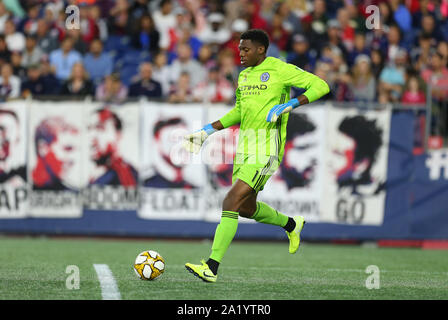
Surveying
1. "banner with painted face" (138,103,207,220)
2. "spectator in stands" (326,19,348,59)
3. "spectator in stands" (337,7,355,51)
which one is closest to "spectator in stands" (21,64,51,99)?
"banner with painted face" (138,103,207,220)

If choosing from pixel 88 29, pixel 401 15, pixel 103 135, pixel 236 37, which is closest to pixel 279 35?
pixel 236 37

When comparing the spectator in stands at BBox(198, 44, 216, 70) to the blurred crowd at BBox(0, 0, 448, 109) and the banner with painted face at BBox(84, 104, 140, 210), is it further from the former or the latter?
the banner with painted face at BBox(84, 104, 140, 210)

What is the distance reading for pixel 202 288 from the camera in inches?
284

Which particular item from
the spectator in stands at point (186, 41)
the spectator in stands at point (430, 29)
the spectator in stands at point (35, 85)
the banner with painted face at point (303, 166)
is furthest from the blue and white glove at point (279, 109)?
the spectator in stands at point (430, 29)

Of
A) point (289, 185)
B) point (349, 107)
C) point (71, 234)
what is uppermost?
point (349, 107)

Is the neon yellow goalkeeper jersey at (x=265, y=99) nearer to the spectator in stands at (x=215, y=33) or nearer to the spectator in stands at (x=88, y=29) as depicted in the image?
the spectator in stands at (x=215, y=33)

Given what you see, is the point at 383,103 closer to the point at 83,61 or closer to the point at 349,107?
the point at 349,107

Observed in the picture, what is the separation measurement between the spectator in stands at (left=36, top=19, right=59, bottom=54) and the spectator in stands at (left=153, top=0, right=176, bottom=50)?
207cm

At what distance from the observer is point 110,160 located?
13578 millimetres

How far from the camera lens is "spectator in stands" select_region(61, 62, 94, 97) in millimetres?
14297

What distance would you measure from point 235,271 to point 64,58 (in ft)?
25.7

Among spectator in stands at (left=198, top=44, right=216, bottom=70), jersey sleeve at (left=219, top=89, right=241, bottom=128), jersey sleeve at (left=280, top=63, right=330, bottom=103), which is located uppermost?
spectator in stands at (left=198, top=44, right=216, bottom=70)

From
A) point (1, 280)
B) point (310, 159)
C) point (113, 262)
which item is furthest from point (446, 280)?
point (310, 159)
